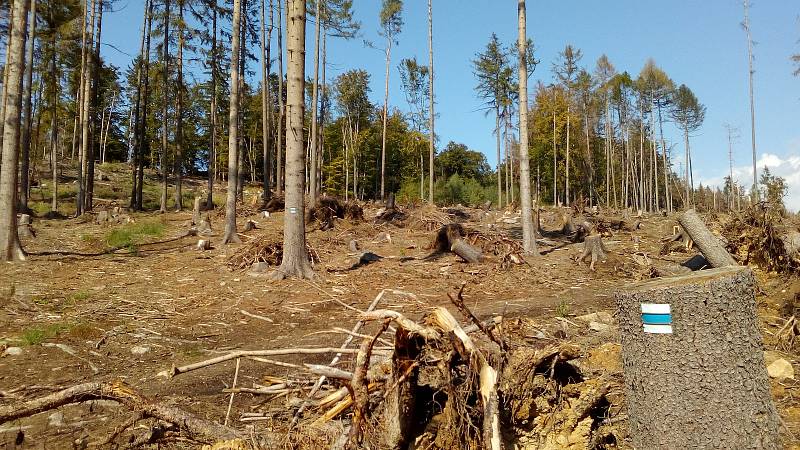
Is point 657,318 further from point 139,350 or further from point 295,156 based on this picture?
point 295,156

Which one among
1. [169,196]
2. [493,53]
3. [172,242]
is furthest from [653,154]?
[172,242]

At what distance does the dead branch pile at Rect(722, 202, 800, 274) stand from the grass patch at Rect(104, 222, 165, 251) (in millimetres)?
14043

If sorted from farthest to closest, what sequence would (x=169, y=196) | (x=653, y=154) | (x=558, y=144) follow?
(x=653, y=154) → (x=558, y=144) → (x=169, y=196)

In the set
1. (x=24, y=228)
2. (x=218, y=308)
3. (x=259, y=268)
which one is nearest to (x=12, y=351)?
(x=218, y=308)

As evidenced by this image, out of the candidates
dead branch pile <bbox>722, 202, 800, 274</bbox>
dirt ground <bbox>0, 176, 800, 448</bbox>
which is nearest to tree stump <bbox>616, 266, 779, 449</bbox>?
dirt ground <bbox>0, 176, 800, 448</bbox>

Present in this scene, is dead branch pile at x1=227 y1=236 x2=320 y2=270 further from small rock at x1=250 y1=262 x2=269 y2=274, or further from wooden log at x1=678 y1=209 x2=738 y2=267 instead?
wooden log at x1=678 y1=209 x2=738 y2=267

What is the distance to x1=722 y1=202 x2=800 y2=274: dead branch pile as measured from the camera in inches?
321

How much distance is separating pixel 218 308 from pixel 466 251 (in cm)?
592

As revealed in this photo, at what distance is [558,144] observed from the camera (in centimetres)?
4212

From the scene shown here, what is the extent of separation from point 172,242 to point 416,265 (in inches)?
299

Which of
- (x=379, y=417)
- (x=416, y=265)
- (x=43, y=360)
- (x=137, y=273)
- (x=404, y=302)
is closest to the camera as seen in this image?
(x=379, y=417)

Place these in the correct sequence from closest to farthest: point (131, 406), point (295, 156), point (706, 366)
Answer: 1. point (706, 366)
2. point (131, 406)
3. point (295, 156)

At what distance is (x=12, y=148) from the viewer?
999 centimetres

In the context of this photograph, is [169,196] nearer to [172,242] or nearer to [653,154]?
[172,242]
